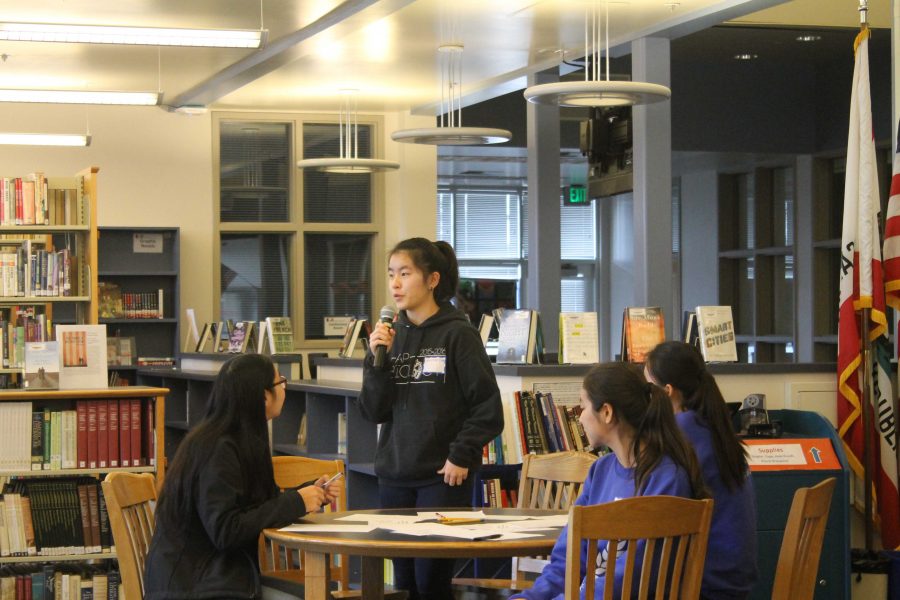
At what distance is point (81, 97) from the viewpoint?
9469 millimetres

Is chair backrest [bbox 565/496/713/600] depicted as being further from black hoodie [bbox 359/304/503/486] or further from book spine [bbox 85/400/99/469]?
book spine [bbox 85/400/99/469]

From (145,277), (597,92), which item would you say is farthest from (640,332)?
(145,277)

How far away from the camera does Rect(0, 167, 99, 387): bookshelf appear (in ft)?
24.1

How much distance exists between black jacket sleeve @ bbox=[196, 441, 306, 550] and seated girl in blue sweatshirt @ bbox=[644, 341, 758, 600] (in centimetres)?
116

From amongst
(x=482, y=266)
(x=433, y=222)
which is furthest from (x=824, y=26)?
(x=482, y=266)

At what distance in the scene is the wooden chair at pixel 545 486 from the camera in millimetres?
4145

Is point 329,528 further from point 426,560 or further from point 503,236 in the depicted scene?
point 503,236

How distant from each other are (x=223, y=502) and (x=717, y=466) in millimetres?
1311

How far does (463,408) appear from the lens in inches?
160

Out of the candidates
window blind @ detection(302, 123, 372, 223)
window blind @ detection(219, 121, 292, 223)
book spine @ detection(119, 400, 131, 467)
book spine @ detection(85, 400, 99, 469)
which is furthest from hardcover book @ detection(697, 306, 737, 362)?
window blind @ detection(219, 121, 292, 223)

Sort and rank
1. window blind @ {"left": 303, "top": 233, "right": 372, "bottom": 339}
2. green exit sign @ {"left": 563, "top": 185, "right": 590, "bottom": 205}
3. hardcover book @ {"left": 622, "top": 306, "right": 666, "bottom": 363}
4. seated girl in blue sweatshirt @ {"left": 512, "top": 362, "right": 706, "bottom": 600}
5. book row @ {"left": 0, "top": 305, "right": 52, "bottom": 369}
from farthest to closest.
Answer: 1. green exit sign @ {"left": 563, "top": 185, "right": 590, "bottom": 205}
2. window blind @ {"left": 303, "top": 233, "right": 372, "bottom": 339}
3. book row @ {"left": 0, "top": 305, "right": 52, "bottom": 369}
4. hardcover book @ {"left": 622, "top": 306, "right": 666, "bottom": 363}
5. seated girl in blue sweatshirt @ {"left": 512, "top": 362, "right": 706, "bottom": 600}

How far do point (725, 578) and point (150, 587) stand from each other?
1.52 m

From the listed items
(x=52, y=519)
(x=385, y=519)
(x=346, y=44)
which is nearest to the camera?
(x=385, y=519)

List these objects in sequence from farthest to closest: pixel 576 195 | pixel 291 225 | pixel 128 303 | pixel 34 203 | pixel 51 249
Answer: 1. pixel 576 195
2. pixel 291 225
3. pixel 128 303
4. pixel 51 249
5. pixel 34 203
